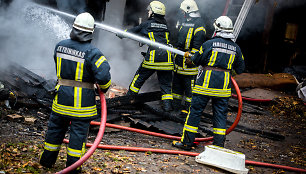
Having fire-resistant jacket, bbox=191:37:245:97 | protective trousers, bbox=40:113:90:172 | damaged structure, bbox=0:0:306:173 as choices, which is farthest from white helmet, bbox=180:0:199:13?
protective trousers, bbox=40:113:90:172

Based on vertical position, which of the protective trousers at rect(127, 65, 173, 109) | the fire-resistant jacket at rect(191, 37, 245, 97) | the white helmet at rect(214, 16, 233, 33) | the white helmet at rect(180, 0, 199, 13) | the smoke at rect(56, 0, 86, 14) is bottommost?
the protective trousers at rect(127, 65, 173, 109)

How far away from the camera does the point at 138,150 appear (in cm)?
489

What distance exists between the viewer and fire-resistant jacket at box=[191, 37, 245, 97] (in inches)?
198

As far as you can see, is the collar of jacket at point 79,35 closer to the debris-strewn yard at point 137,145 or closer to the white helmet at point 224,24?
the debris-strewn yard at point 137,145

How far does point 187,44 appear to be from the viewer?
22.4 feet

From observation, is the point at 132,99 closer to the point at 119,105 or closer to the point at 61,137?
the point at 119,105

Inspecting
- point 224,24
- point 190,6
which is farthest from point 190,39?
point 224,24

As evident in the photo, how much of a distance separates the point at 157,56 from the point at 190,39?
0.78 m

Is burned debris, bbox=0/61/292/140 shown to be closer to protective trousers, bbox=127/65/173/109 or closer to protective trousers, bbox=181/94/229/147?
protective trousers, bbox=127/65/173/109

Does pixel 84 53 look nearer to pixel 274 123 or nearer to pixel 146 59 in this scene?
pixel 146 59

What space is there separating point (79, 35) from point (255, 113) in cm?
602

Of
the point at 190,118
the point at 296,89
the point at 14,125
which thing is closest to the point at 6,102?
the point at 14,125

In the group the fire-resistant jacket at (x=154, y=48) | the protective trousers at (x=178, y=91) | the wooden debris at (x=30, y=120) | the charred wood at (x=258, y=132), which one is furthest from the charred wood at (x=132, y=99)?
the wooden debris at (x=30, y=120)

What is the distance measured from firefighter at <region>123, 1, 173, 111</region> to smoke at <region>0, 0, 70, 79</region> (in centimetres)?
252
